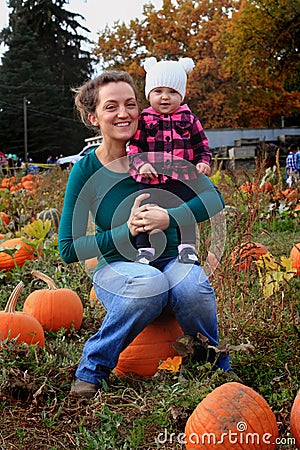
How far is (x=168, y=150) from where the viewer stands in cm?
263

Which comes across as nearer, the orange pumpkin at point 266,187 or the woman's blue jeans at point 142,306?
the woman's blue jeans at point 142,306

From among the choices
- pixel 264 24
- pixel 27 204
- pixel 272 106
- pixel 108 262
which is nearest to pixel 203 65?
pixel 272 106

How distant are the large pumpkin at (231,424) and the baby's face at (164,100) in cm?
134

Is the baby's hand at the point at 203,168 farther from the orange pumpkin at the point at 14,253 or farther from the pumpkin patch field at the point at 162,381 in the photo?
the orange pumpkin at the point at 14,253

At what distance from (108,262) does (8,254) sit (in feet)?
6.98

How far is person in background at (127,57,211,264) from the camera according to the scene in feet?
8.09

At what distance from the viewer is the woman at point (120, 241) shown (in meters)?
2.31

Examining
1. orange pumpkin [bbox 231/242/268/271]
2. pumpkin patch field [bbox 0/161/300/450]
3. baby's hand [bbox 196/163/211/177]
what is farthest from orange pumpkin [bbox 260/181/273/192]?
baby's hand [bbox 196/163/211/177]

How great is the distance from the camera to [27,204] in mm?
6680

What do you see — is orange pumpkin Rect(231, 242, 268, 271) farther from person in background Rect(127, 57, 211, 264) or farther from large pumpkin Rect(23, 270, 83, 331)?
large pumpkin Rect(23, 270, 83, 331)

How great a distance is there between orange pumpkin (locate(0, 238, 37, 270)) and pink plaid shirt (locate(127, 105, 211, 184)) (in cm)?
200

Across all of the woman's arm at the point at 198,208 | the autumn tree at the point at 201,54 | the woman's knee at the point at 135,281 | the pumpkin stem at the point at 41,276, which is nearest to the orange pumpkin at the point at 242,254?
the woman's arm at the point at 198,208

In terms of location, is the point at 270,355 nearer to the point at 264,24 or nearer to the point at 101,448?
the point at 101,448

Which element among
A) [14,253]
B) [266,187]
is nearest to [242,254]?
A: [14,253]
